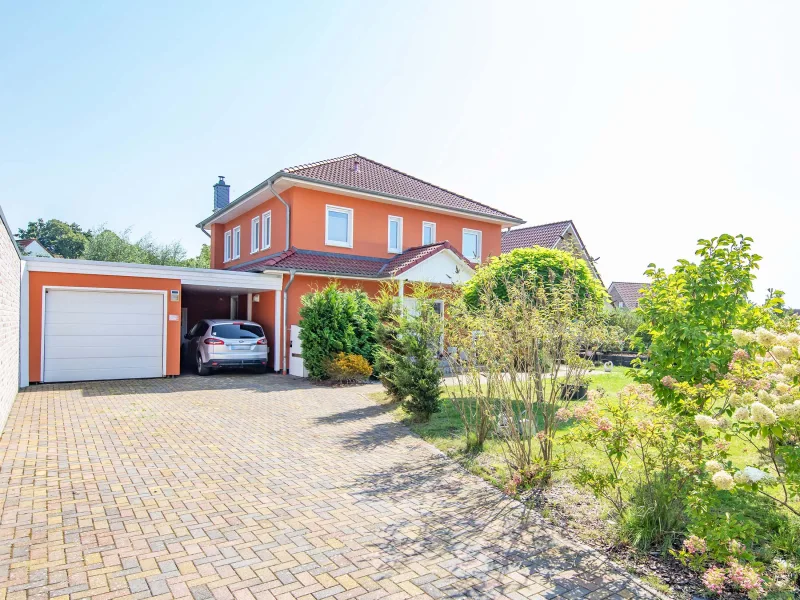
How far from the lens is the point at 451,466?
6.32 m

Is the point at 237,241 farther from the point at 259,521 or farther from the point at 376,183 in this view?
the point at 259,521

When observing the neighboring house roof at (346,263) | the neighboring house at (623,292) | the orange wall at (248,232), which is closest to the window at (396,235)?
the neighboring house roof at (346,263)

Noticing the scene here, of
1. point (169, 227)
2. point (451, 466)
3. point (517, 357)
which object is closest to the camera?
point (517, 357)

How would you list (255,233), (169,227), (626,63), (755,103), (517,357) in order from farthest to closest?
1. (169,227)
2. (255,233)
3. (626,63)
4. (755,103)
5. (517,357)

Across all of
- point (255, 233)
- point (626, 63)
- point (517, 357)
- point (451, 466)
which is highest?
point (626, 63)

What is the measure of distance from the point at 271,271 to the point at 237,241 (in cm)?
899

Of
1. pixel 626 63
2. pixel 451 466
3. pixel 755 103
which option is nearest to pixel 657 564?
pixel 451 466

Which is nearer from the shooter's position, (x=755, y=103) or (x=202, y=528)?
(x=202, y=528)

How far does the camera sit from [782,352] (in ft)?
10.8

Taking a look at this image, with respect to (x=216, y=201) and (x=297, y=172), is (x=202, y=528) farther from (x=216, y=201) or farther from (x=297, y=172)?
(x=216, y=201)

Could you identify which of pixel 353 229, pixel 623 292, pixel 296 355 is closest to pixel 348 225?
pixel 353 229

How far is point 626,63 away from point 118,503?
9837 mm

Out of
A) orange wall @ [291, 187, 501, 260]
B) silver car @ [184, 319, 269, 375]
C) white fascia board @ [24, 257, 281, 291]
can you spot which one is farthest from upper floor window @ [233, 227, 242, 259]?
silver car @ [184, 319, 269, 375]

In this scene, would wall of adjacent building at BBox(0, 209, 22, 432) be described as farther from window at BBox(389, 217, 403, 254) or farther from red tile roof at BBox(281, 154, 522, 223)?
window at BBox(389, 217, 403, 254)
